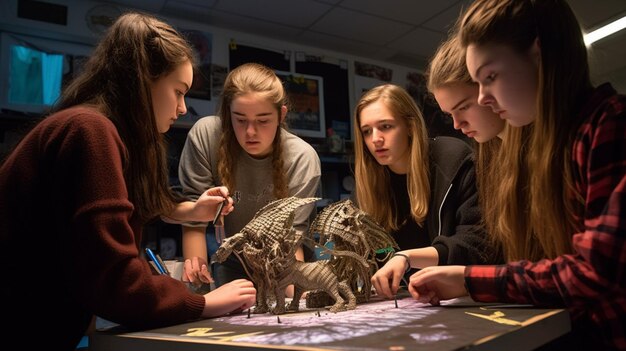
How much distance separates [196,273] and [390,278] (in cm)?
61

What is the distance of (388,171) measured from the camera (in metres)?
1.59

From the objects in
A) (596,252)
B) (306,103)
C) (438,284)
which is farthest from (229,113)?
(306,103)

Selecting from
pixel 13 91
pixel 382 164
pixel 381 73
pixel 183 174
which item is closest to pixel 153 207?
pixel 183 174

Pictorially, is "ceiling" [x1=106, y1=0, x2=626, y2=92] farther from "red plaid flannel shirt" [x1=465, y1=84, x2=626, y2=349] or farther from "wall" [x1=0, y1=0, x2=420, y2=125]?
"red plaid flannel shirt" [x1=465, y1=84, x2=626, y2=349]

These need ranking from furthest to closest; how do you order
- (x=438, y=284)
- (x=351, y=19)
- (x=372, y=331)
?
(x=351, y=19)
(x=438, y=284)
(x=372, y=331)

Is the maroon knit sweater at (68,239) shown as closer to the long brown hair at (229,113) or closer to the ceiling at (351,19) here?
the long brown hair at (229,113)

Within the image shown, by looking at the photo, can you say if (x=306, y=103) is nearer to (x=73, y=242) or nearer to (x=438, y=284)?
(x=438, y=284)

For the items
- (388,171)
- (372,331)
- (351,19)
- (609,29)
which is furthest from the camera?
(351,19)

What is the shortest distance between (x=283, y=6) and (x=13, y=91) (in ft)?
5.14

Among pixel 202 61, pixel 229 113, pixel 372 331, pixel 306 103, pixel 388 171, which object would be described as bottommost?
pixel 372 331

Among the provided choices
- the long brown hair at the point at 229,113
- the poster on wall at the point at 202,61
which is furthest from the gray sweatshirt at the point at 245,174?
the poster on wall at the point at 202,61

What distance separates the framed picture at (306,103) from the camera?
2.91 metres

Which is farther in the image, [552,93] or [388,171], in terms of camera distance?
[388,171]

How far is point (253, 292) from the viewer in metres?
1.07
